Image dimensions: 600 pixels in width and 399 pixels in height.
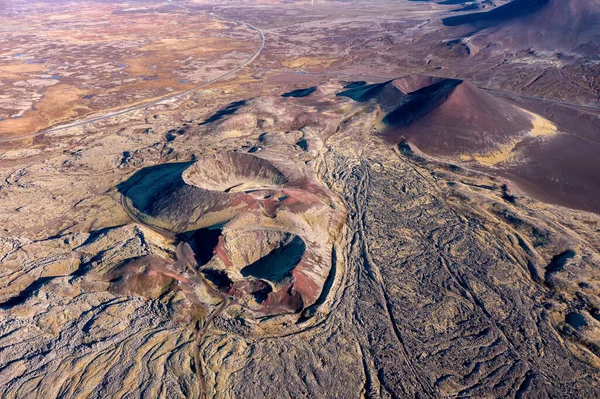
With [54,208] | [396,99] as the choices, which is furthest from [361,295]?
[396,99]

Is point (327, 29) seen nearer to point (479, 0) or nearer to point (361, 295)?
point (479, 0)

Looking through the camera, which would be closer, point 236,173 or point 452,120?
point 236,173

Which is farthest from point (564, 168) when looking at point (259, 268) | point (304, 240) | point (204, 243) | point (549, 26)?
point (549, 26)

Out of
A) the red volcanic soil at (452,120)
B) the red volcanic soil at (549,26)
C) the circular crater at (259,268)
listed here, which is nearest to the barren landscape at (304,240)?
the circular crater at (259,268)

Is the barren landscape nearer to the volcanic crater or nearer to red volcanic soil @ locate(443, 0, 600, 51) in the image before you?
the volcanic crater

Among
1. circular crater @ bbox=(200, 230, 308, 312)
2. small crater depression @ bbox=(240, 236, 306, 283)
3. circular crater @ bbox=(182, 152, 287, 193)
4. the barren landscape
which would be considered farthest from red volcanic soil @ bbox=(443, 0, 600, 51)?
circular crater @ bbox=(200, 230, 308, 312)

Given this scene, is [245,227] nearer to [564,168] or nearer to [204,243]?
[204,243]
